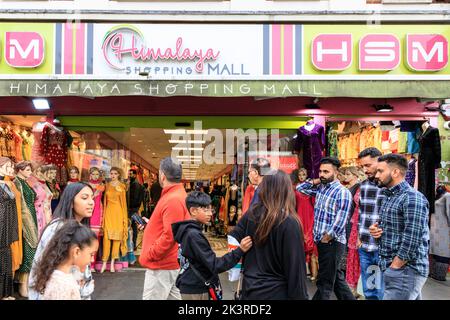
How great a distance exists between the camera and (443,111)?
26.9 feet

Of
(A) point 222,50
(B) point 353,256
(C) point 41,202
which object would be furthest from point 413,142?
(C) point 41,202

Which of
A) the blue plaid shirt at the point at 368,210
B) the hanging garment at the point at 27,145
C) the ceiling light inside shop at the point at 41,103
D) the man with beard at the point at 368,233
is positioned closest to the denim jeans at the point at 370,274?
the man with beard at the point at 368,233

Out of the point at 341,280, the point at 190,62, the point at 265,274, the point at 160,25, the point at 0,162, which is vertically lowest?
the point at 341,280

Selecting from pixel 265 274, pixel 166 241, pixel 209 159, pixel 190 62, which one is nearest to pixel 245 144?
pixel 209 159

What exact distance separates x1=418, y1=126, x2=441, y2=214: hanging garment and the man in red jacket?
4.75 metres

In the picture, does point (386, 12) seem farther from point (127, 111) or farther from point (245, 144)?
point (127, 111)

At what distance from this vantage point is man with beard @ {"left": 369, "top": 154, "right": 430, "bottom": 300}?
12.4 feet

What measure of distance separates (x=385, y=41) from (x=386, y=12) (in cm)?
54

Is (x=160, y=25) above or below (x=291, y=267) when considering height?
above

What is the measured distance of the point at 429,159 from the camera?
7195 mm

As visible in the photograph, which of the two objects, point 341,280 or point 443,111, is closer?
point 341,280

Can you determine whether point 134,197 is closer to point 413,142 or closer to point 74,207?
point 413,142

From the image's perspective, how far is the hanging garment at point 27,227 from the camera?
250 inches

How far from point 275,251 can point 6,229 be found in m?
4.17
